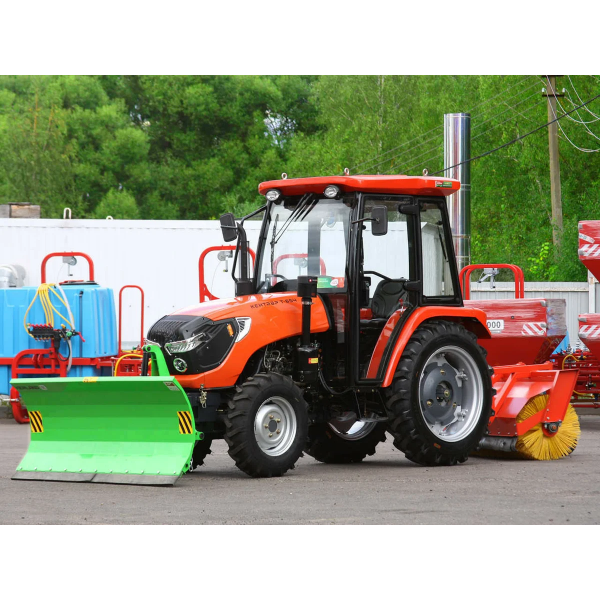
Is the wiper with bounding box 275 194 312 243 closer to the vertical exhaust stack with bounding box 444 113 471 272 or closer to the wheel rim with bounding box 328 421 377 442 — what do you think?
the wheel rim with bounding box 328 421 377 442

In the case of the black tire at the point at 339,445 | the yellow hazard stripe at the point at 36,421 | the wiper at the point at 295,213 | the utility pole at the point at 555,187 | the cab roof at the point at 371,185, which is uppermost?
the utility pole at the point at 555,187

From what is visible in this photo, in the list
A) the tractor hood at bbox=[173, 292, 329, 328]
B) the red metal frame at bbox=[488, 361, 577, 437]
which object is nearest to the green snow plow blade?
the tractor hood at bbox=[173, 292, 329, 328]

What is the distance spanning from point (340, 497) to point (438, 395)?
2.41m

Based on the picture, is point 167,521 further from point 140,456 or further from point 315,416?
point 315,416

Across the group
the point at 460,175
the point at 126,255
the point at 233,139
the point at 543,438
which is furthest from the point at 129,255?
the point at 233,139

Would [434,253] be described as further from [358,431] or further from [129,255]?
[129,255]

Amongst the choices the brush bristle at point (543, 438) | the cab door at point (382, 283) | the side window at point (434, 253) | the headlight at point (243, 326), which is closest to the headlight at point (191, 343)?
the headlight at point (243, 326)

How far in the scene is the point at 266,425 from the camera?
378 inches

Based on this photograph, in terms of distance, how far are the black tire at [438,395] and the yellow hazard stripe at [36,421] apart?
3252mm

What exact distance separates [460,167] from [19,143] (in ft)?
91.7

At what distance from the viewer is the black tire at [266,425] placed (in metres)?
9.37

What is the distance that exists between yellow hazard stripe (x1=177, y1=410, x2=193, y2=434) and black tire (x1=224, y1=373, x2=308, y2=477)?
1.06 ft

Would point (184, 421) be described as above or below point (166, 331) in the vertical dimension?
below

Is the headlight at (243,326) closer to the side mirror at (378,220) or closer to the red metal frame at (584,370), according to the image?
the side mirror at (378,220)
